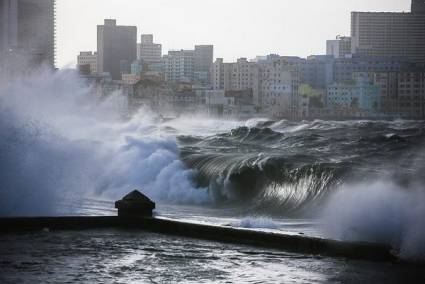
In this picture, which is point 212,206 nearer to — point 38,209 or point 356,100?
point 38,209

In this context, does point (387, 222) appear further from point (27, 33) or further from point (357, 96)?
point (357, 96)

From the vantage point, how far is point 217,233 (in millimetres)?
12398

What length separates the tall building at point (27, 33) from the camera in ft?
363

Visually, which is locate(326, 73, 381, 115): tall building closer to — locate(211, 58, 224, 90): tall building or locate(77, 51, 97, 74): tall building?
locate(211, 58, 224, 90): tall building

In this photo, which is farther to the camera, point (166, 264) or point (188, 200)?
point (188, 200)

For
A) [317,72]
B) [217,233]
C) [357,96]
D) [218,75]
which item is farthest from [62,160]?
[317,72]

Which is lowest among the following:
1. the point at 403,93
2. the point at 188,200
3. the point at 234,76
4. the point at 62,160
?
the point at 188,200

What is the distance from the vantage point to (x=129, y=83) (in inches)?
6122

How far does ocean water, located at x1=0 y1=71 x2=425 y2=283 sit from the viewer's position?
403 inches

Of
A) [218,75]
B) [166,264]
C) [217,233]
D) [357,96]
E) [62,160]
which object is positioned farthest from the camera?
[218,75]

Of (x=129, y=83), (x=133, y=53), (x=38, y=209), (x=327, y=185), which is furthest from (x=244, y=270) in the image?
(x=133, y=53)

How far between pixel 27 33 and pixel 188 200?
419ft

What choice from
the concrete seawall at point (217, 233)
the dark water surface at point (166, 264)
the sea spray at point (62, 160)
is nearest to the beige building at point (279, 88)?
the sea spray at point (62, 160)

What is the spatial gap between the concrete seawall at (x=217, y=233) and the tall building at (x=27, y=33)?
81.8 meters
